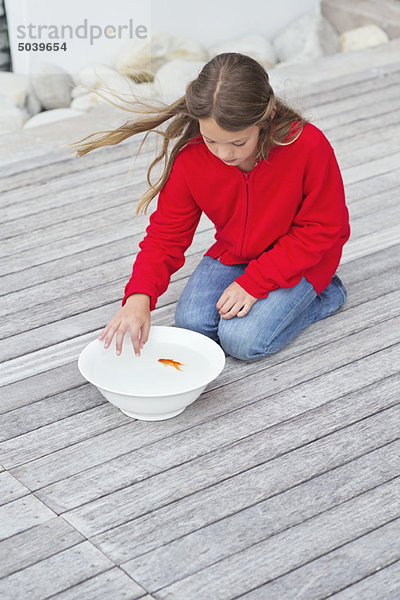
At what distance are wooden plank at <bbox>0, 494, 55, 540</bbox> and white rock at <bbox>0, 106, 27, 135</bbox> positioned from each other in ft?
9.19

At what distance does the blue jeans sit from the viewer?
2.14m

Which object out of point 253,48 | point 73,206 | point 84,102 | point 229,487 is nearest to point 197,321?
point 229,487

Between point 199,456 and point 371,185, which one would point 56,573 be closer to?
point 199,456

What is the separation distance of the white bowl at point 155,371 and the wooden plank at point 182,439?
0.06 metres

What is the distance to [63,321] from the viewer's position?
7.81 feet

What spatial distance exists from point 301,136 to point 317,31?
3.13 meters

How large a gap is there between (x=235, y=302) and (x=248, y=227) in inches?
7.1

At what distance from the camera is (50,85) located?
14.8 feet

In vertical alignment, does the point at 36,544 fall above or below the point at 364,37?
above

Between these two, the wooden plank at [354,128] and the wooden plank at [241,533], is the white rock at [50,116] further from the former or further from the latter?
the wooden plank at [241,533]

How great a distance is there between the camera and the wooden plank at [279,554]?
1.52 m

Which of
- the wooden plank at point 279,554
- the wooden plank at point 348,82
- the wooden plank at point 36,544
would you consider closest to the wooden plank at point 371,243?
the wooden plank at point 279,554

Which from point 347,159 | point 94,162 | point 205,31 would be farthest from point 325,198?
point 205,31

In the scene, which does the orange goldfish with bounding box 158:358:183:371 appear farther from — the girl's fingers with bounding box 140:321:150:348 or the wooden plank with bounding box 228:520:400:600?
the wooden plank with bounding box 228:520:400:600
